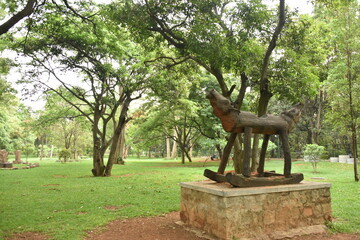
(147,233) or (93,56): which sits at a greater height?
(93,56)

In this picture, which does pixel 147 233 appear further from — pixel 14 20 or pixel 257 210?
pixel 14 20

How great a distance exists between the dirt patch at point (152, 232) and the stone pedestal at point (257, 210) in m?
0.17

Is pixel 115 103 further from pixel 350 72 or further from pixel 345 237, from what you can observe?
pixel 345 237

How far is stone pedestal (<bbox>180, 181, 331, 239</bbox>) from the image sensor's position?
4.58 meters

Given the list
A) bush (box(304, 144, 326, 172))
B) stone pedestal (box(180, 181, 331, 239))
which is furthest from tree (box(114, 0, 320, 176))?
bush (box(304, 144, 326, 172))

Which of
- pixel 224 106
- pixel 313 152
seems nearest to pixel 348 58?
pixel 313 152

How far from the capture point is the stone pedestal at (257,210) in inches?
180

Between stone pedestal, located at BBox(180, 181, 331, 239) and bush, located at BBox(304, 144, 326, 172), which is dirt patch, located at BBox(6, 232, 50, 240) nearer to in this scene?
stone pedestal, located at BBox(180, 181, 331, 239)

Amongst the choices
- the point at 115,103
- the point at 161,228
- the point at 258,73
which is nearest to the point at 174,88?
the point at 115,103

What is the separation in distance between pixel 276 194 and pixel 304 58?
225 inches

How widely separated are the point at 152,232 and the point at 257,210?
1.99 meters

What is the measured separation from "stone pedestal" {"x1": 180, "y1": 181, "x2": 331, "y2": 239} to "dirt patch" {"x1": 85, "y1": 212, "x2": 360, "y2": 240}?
0.57ft

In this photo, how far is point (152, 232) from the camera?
537 cm

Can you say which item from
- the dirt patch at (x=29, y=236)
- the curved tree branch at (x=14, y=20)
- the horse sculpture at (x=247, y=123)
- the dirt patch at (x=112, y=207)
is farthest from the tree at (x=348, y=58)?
the dirt patch at (x=29, y=236)
